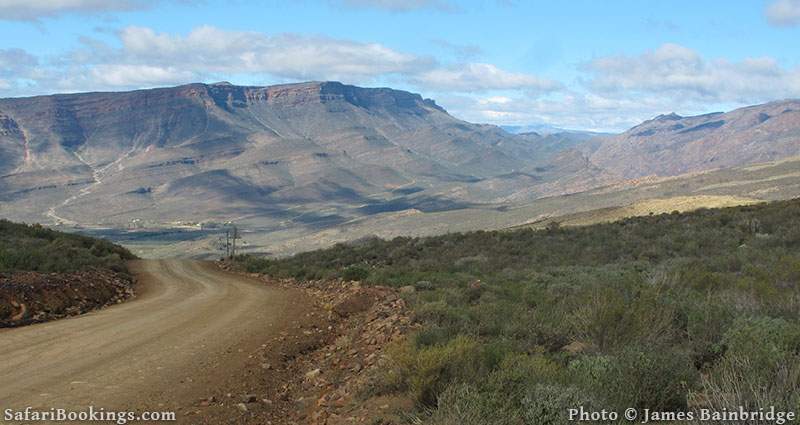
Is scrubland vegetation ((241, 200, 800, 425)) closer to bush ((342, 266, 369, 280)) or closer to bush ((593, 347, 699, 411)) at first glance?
bush ((593, 347, 699, 411))

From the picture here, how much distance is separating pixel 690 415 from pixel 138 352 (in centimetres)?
850

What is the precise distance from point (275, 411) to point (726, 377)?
5.25 meters

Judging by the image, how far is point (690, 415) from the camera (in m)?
5.33

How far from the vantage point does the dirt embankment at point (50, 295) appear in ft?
46.7

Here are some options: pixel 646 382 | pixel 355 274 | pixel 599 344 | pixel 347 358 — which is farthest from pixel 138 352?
pixel 355 274

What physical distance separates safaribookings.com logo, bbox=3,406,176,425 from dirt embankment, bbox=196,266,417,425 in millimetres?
554

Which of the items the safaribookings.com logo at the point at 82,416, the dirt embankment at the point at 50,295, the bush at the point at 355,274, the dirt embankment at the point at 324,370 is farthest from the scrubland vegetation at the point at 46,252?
the safaribookings.com logo at the point at 82,416

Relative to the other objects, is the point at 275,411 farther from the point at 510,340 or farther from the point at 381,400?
the point at 510,340

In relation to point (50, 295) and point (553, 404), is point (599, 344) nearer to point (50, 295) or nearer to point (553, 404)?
point (553, 404)

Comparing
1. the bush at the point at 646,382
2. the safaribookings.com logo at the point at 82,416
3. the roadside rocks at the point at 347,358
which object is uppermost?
the bush at the point at 646,382

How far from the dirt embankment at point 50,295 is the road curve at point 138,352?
0.72 metres

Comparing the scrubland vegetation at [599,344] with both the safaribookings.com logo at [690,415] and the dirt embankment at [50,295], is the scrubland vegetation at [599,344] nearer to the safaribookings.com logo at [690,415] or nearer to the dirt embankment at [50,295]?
the safaribookings.com logo at [690,415]

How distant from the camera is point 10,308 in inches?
556

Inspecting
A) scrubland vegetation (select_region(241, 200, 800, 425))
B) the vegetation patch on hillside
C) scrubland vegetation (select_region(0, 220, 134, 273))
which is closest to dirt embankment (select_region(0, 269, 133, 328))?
the vegetation patch on hillside
